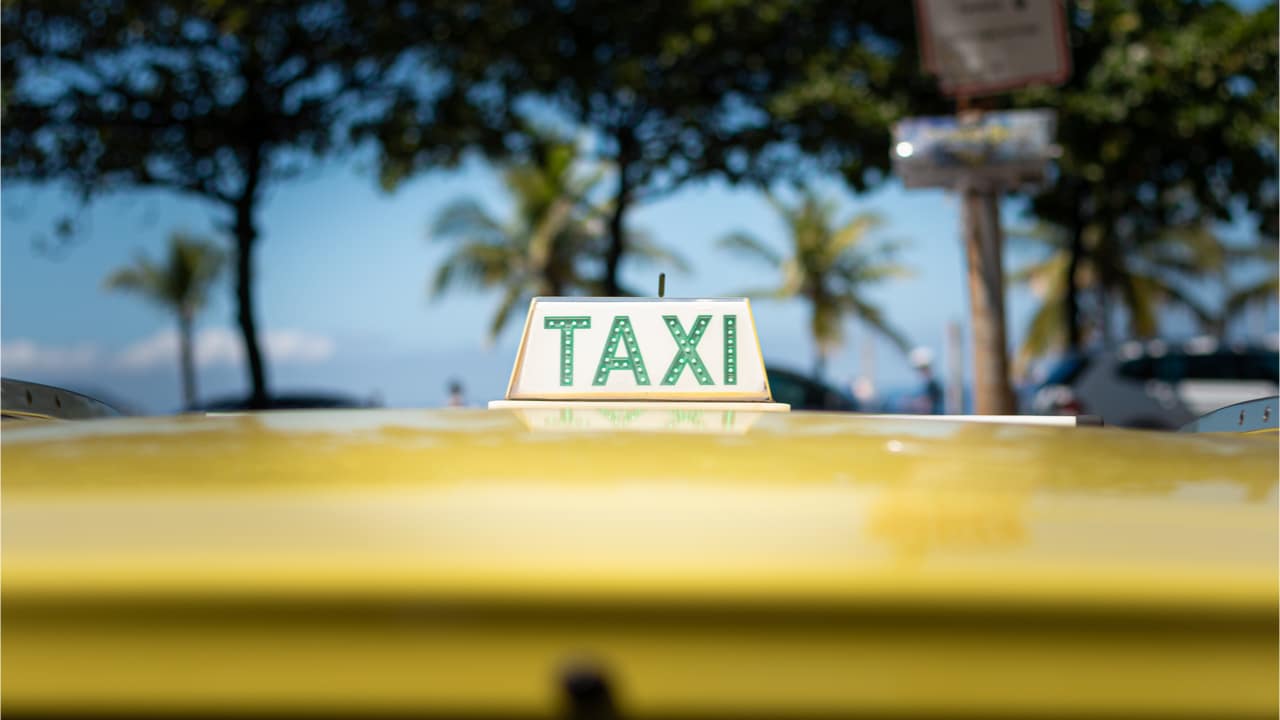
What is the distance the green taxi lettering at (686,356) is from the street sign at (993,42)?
455 centimetres

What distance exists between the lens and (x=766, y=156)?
1455 cm

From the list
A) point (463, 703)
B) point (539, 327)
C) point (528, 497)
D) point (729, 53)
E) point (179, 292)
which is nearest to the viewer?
point (463, 703)

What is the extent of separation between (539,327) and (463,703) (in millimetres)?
1837

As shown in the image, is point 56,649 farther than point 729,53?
No

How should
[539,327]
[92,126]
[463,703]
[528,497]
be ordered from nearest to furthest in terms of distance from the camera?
[463,703], [528,497], [539,327], [92,126]

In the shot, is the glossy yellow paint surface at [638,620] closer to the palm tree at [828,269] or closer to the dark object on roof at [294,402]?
the dark object on roof at [294,402]

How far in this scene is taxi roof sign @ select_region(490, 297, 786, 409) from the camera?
2305 mm

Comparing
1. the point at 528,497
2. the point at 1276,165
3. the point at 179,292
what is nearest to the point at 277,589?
the point at 528,497

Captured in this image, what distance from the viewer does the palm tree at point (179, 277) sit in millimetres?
29594

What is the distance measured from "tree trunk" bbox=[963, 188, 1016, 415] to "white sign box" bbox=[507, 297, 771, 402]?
4.89 m

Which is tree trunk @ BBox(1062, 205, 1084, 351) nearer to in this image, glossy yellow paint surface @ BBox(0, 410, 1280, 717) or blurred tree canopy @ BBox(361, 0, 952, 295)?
blurred tree canopy @ BBox(361, 0, 952, 295)

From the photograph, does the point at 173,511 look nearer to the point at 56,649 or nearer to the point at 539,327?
the point at 56,649

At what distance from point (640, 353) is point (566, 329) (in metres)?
0.18

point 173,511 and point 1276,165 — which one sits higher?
point 1276,165
